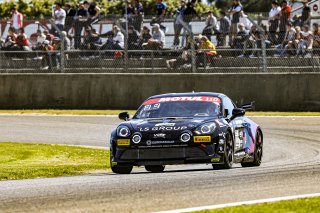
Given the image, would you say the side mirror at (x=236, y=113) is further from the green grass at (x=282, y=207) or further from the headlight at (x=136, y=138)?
the green grass at (x=282, y=207)

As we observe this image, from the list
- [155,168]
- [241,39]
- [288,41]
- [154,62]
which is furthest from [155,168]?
[154,62]

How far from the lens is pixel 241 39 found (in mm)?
27719

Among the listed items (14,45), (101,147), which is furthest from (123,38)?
(101,147)

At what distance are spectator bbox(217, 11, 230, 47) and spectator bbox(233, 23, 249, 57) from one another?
12.5 inches

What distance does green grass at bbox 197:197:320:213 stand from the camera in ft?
31.0

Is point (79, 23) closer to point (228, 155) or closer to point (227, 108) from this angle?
point (227, 108)

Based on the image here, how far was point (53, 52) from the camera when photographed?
29422mm

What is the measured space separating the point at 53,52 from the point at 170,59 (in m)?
3.38

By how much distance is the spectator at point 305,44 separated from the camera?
89.4 ft

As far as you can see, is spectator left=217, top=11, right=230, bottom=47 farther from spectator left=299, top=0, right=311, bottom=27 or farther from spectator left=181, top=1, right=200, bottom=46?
spectator left=299, top=0, right=311, bottom=27

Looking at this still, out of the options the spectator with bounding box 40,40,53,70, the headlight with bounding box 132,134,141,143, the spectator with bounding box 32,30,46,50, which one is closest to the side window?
the headlight with bounding box 132,134,141,143

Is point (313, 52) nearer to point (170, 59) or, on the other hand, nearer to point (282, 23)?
point (282, 23)

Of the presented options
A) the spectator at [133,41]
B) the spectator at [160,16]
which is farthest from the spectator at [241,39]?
the spectator at [133,41]

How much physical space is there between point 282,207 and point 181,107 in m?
5.84
